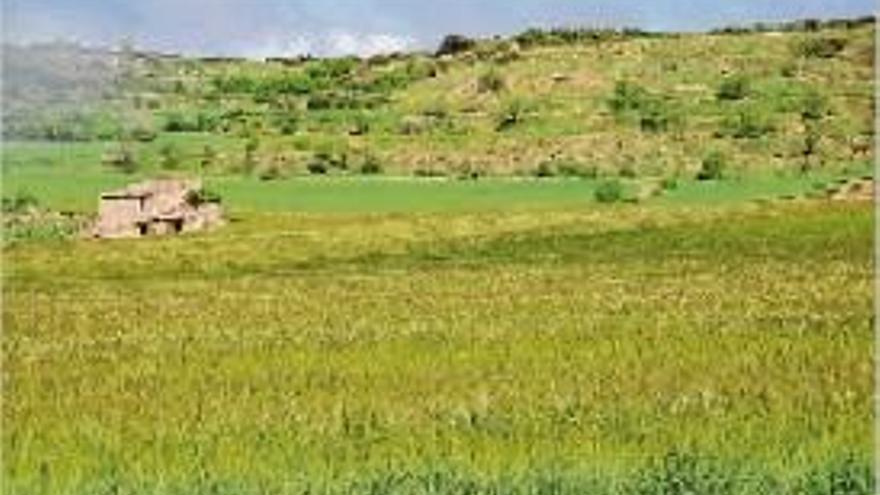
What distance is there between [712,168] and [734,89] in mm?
33906

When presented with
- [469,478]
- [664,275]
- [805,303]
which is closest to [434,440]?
[469,478]

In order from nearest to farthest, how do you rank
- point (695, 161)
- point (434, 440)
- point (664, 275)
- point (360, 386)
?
1. point (434, 440)
2. point (360, 386)
3. point (664, 275)
4. point (695, 161)

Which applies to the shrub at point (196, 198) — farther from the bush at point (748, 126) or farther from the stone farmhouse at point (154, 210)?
the bush at point (748, 126)

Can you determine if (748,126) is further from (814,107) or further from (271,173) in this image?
(271,173)

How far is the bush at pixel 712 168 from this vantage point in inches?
4216

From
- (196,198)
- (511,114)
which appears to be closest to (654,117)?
(511,114)

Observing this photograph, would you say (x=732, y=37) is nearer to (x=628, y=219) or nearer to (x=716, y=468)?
(x=628, y=219)

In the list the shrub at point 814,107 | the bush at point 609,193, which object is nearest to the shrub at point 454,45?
the shrub at point 814,107

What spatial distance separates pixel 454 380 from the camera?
23.5 m

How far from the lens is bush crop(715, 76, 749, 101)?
14150 centimetres

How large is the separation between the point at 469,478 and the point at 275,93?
158 metres

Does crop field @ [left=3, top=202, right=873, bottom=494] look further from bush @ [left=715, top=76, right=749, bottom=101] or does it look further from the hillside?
bush @ [left=715, top=76, right=749, bottom=101]

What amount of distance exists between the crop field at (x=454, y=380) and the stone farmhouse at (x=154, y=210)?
2410 centimetres

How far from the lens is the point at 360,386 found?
23.1 meters
